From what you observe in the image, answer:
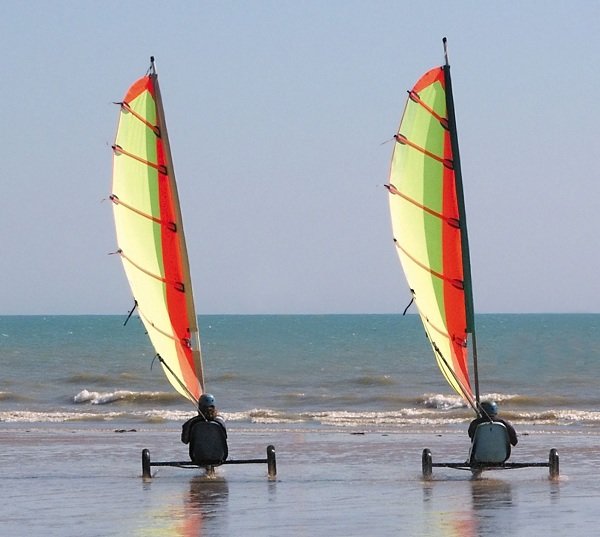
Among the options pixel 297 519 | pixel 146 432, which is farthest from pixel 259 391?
pixel 297 519

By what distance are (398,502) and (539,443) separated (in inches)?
406

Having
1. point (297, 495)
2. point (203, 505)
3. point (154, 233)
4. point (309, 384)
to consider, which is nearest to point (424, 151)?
point (154, 233)

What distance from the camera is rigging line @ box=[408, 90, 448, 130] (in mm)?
17734

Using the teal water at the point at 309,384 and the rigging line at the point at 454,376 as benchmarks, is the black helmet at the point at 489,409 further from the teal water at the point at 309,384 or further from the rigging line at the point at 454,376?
the teal water at the point at 309,384

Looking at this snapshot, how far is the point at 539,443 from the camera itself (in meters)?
25.3

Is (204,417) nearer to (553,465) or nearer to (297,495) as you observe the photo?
(297,495)

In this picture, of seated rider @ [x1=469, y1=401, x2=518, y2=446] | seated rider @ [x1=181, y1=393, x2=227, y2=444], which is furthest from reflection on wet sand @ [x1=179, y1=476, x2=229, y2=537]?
seated rider @ [x1=469, y1=401, x2=518, y2=446]

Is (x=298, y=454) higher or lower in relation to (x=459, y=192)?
lower

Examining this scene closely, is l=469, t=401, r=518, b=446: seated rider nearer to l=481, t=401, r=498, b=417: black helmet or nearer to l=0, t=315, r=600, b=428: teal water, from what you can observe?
l=481, t=401, r=498, b=417: black helmet

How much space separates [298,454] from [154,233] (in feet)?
20.1

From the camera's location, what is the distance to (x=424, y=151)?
17.9 m

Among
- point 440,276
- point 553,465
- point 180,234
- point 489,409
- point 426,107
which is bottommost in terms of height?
point 553,465

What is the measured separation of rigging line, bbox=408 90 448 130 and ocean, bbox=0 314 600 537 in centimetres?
464

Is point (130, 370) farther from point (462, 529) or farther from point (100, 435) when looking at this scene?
point (462, 529)
